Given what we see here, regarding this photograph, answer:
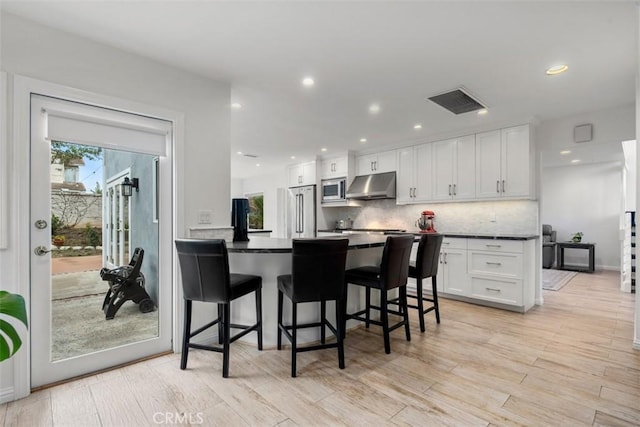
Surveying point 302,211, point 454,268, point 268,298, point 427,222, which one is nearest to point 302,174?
point 302,211

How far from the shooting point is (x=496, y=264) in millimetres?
3926

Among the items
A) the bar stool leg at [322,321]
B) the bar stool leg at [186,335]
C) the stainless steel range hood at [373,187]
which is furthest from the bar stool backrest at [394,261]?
the stainless steel range hood at [373,187]

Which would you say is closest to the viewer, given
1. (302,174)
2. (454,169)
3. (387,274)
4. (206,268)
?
Answer: (206,268)

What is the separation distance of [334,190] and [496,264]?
125 inches

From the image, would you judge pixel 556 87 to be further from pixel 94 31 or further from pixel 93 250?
pixel 93 250

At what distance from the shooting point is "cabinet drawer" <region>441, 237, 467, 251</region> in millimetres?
4191

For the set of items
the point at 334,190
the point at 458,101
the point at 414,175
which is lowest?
the point at 334,190

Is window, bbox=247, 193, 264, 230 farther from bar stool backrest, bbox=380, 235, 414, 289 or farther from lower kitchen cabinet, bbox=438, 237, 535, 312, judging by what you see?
bar stool backrest, bbox=380, 235, 414, 289

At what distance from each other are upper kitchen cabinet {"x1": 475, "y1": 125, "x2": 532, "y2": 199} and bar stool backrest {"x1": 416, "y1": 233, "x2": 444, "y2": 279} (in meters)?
1.59

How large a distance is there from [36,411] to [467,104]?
4.41m

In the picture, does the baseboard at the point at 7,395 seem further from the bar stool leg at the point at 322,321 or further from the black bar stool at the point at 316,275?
the bar stool leg at the point at 322,321

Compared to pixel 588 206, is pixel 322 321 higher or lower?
lower

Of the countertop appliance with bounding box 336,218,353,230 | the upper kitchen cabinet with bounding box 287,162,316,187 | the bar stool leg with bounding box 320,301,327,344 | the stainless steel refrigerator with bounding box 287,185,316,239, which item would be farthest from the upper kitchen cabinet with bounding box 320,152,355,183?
the bar stool leg with bounding box 320,301,327,344

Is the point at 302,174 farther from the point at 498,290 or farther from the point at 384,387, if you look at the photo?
the point at 384,387
